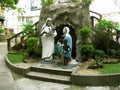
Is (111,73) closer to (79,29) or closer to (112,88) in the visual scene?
(112,88)

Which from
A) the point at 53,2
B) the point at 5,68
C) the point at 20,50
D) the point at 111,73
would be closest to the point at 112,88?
the point at 111,73

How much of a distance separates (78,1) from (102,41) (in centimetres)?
259

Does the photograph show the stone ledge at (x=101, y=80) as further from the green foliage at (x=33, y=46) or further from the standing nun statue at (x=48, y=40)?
the green foliage at (x=33, y=46)

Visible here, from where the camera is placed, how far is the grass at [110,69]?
10305 millimetres

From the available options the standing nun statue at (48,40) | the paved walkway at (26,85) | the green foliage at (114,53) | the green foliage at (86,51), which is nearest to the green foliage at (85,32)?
the green foliage at (86,51)

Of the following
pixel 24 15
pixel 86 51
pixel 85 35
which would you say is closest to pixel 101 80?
pixel 86 51

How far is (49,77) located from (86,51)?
251 centimetres

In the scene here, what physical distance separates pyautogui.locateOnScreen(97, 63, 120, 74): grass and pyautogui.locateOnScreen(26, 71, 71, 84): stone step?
144 centimetres

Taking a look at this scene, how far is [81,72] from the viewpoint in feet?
34.2

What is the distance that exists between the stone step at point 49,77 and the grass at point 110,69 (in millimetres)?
1441

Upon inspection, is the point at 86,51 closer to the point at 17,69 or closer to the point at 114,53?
the point at 114,53

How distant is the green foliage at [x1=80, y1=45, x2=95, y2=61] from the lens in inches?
476

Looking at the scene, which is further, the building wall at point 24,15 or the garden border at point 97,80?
the building wall at point 24,15

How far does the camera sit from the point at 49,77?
1049 cm
